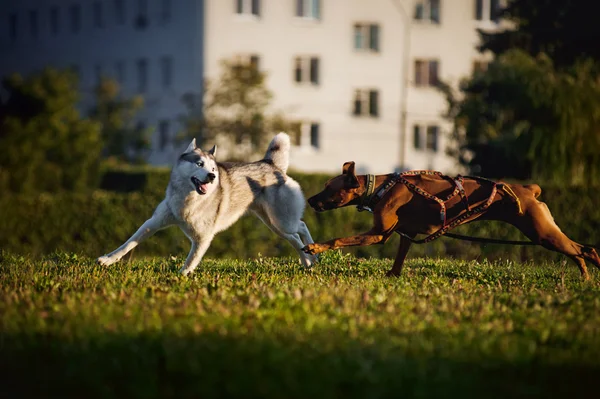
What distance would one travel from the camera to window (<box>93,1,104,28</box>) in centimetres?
6156

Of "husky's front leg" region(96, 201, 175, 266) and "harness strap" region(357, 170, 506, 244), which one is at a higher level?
"harness strap" region(357, 170, 506, 244)

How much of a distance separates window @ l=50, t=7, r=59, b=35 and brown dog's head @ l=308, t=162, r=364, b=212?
59329 mm

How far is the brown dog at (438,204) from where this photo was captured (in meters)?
9.77

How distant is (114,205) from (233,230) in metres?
2.23

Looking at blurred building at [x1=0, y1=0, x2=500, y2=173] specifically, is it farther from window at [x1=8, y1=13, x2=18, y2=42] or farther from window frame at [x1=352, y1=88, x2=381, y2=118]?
window at [x1=8, y1=13, x2=18, y2=42]

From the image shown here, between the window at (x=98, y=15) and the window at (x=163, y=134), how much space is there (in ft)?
26.7

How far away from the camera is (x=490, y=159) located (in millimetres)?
26078

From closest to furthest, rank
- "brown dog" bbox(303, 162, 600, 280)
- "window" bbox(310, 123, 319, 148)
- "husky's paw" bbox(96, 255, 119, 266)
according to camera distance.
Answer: "brown dog" bbox(303, 162, 600, 280)
"husky's paw" bbox(96, 255, 119, 266)
"window" bbox(310, 123, 319, 148)

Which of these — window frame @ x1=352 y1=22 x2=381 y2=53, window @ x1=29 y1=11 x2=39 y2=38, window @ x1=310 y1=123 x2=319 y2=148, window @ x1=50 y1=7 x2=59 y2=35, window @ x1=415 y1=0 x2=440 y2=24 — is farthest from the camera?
window @ x1=29 y1=11 x2=39 y2=38

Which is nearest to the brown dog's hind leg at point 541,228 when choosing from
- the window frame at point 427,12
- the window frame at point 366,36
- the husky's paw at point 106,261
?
the husky's paw at point 106,261

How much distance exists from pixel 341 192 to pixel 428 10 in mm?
51493

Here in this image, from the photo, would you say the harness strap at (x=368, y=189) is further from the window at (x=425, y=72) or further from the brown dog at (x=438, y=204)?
the window at (x=425, y=72)

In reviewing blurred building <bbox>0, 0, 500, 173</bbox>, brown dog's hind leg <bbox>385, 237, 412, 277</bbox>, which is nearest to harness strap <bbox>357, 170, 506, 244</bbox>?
brown dog's hind leg <bbox>385, 237, 412, 277</bbox>

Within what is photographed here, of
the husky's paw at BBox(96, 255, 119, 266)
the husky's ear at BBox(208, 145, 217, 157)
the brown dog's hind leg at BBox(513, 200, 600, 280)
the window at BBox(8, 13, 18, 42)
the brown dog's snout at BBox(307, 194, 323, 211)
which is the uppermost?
the window at BBox(8, 13, 18, 42)
